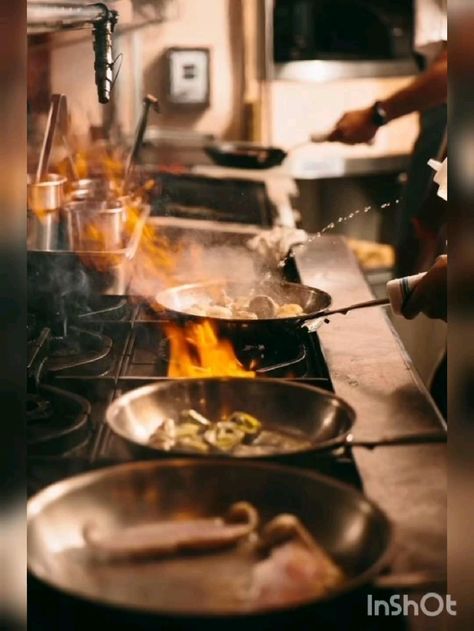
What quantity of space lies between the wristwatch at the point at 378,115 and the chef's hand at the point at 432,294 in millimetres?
1021

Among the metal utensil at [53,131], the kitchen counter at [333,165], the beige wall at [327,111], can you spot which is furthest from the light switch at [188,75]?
the metal utensil at [53,131]

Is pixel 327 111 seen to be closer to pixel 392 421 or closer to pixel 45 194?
pixel 45 194

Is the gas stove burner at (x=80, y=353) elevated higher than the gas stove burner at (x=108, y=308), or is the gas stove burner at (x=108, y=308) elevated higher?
the gas stove burner at (x=108, y=308)

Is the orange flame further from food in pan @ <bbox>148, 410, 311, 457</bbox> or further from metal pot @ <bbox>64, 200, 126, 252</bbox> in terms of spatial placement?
metal pot @ <bbox>64, 200, 126, 252</bbox>

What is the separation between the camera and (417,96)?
256cm

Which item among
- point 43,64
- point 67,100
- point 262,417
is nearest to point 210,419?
point 262,417

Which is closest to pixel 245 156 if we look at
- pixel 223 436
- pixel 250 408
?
pixel 250 408

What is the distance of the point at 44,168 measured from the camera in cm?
193

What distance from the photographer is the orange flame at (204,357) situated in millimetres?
1676

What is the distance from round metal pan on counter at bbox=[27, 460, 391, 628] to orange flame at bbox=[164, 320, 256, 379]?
48 centimetres

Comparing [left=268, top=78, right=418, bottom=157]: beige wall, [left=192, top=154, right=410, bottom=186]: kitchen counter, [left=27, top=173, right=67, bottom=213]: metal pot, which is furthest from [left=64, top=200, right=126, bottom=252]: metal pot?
[left=268, top=78, right=418, bottom=157]: beige wall

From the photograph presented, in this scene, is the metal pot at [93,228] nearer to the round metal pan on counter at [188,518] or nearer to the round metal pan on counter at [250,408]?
the round metal pan on counter at [250,408]

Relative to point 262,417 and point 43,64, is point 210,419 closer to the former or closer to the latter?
point 262,417

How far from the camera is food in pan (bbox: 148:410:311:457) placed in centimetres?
133
